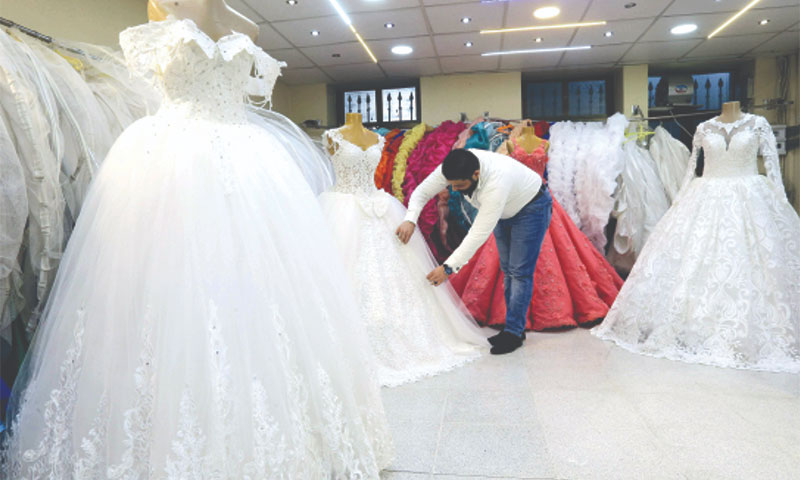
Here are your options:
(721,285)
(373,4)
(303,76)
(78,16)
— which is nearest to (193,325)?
(721,285)

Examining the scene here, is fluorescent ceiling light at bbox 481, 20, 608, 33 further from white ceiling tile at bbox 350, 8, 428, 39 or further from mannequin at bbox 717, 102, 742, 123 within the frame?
mannequin at bbox 717, 102, 742, 123

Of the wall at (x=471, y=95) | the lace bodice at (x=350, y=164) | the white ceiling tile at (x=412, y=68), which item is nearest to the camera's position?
the lace bodice at (x=350, y=164)

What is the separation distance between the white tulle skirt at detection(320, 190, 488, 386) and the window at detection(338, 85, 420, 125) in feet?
13.3

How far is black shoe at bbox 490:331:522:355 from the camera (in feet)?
8.87

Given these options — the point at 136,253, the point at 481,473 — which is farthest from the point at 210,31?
the point at 481,473

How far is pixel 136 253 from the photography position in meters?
1.18

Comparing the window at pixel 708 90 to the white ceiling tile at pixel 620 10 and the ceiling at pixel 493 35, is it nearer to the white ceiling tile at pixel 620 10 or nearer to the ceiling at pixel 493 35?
the ceiling at pixel 493 35

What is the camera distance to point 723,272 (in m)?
2.62

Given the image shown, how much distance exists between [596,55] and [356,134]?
387 centimetres

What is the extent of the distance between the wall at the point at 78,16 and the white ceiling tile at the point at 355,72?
2.27 meters

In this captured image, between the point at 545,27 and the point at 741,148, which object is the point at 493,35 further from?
the point at 741,148

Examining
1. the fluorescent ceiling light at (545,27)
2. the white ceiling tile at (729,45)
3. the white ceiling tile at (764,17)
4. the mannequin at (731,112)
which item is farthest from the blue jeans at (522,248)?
the white ceiling tile at (729,45)

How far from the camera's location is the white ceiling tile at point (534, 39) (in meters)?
4.67

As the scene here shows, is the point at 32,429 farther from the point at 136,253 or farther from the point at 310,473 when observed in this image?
the point at 310,473
